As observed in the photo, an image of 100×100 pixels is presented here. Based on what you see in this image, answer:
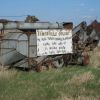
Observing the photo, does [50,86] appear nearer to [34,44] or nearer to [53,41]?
[34,44]

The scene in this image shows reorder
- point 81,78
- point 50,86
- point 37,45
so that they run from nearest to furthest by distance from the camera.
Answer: point 50,86 → point 81,78 → point 37,45

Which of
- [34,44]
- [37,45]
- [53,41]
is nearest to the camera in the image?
[34,44]

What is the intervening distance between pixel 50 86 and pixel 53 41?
18.3ft

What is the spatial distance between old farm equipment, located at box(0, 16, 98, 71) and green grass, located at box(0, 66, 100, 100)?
137 cm

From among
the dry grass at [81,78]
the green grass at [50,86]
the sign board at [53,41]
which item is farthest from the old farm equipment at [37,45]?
the dry grass at [81,78]

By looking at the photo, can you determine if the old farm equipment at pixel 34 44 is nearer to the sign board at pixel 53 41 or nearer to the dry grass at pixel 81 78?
the sign board at pixel 53 41

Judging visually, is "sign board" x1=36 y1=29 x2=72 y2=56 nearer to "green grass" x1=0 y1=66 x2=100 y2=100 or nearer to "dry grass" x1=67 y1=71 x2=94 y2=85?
"green grass" x1=0 y1=66 x2=100 y2=100

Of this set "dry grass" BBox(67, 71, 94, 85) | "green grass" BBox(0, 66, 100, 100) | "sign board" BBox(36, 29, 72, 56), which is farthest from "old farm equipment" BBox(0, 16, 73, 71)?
"dry grass" BBox(67, 71, 94, 85)

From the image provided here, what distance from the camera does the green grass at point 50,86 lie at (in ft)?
33.4

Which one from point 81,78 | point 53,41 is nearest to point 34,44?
point 53,41

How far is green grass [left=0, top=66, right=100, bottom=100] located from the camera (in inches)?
401

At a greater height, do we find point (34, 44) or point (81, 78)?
point (34, 44)

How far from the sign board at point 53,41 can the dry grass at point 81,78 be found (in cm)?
332

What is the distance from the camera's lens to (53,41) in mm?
17000
